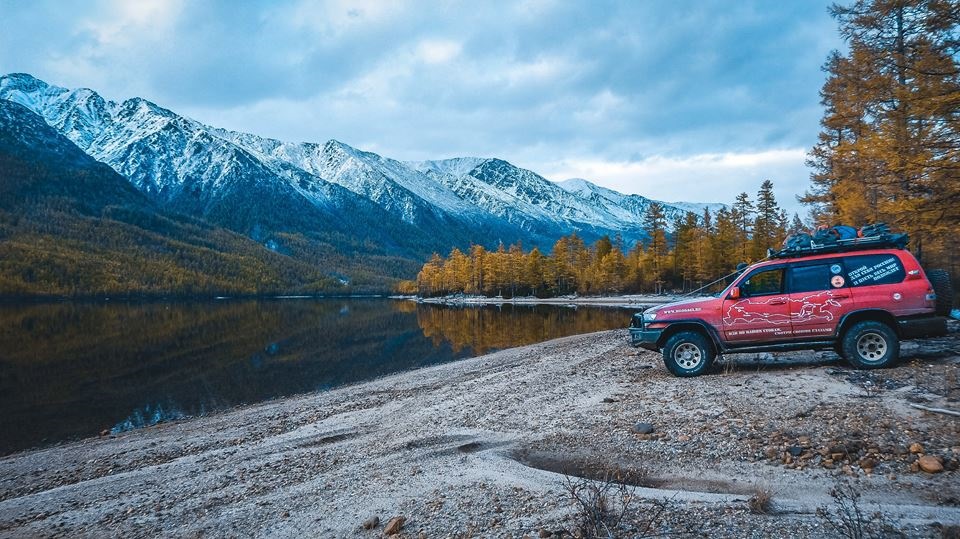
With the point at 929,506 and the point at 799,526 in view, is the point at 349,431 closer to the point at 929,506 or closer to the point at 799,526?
the point at 799,526

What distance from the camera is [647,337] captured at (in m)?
11.5

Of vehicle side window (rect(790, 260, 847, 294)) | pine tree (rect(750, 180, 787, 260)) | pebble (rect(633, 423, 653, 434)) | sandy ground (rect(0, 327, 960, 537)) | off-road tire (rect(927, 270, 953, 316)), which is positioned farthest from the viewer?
pine tree (rect(750, 180, 787, 260))

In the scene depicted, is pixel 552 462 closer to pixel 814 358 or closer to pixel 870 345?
pixel 870 345

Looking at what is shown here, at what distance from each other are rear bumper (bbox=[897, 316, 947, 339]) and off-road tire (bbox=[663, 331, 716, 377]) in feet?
11.8

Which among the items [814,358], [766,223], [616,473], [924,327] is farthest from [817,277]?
[766,223]

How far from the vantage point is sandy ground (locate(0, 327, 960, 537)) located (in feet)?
18.7

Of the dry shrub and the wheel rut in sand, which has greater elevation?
the dry shrub

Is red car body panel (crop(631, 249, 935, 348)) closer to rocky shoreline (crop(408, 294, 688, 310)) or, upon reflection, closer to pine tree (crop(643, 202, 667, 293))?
rocky shoreline (crop(408, 294, 688, 310))

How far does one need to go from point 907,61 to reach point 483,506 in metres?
15.7

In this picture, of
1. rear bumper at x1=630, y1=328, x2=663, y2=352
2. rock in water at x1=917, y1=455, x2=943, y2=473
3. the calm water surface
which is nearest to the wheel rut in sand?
rock in water at x1=917, y1=455, x2=943, y2=473

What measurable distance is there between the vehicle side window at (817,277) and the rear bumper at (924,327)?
1.34 m

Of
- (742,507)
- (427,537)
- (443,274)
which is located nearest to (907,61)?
(742,507)

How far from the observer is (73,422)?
18.3 metres

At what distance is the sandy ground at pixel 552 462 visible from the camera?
18.7 ft
